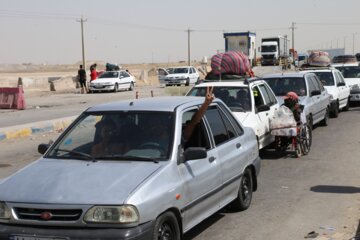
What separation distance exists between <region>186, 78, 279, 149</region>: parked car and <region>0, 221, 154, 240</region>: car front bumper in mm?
5923

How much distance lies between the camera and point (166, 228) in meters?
4.75

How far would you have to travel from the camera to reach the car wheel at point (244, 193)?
6.74 metres

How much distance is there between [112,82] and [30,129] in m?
21.5

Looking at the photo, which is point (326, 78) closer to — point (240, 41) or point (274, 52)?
point (240, 41)

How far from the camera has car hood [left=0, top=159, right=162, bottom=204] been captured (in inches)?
172

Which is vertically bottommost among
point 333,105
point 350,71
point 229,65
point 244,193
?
point 244,193

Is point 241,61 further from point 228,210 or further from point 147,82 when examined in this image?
point 147,82

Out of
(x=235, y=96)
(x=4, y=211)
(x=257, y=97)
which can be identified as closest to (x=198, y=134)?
(x=4, y=211)

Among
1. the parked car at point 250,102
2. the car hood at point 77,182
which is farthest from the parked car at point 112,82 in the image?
the car hood at point 77,182

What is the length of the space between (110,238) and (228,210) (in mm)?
2950

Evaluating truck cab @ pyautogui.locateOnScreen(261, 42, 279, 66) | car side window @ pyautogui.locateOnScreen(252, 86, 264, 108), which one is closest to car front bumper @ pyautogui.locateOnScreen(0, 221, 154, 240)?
car side window @ pyautogui.locateOnScreen(252, 86, 264, 108)

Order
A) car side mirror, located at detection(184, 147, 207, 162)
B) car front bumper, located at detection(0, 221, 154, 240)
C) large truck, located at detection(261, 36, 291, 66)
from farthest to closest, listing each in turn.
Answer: large truck, located at detection(261, 36, 291, 66)
car side mirror, located at detection(184, 147, 207, 162)
car front bumper, located at detection(0, 221, 154, 240)

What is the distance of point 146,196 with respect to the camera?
4.42 meters

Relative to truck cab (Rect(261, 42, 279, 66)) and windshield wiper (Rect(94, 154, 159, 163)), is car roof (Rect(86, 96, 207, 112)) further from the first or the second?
truck cab (Rect(261, 42, 279, 66))
